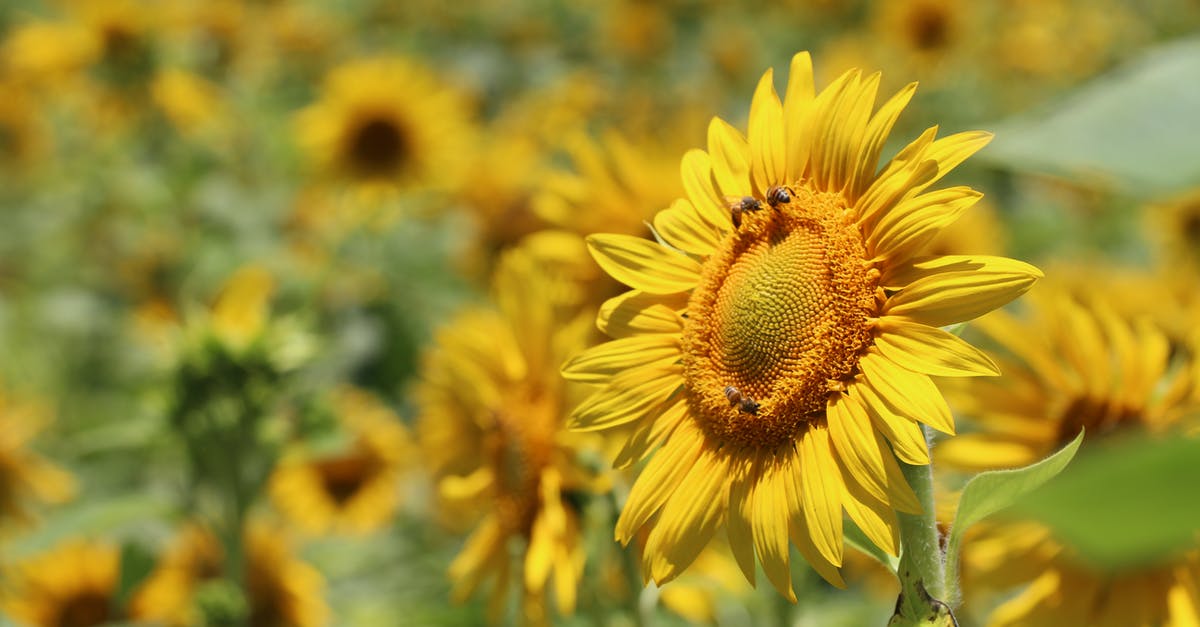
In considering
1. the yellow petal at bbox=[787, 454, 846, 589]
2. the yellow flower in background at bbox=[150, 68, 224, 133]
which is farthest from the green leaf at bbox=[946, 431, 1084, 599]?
the yellow flower in background at bbox=[150, 68, 224, 133]

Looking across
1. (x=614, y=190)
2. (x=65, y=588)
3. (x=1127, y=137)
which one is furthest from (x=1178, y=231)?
(x=65, y=588)

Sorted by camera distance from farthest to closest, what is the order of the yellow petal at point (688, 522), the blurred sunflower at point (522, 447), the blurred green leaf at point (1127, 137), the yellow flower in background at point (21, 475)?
the yellow flower in background at point (21, 475), the blurred sunflower at point (522, 447), the blurred green leaf at point (1127, 137), the yellow petal at point (688, 522)

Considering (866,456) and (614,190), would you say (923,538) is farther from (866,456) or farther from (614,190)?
(614,190)

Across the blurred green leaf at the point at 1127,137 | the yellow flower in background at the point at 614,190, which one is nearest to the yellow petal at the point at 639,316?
the blurred green leaf at the point at 1127,137

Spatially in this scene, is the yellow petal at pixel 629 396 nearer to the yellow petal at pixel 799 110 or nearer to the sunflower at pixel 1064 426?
the yellow petal at pixel 799 110

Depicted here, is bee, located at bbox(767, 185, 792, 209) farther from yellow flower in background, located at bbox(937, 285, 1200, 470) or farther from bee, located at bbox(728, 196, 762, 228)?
yellow flower in background, located at bbox(937, 285, 1200, 470)

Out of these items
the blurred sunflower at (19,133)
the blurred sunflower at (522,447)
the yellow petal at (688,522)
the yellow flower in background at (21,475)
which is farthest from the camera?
the blurred sunflower at (19,133)

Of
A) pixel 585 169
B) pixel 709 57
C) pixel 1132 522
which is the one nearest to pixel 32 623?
pixel 585 169

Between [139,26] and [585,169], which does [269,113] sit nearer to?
[139,26]
